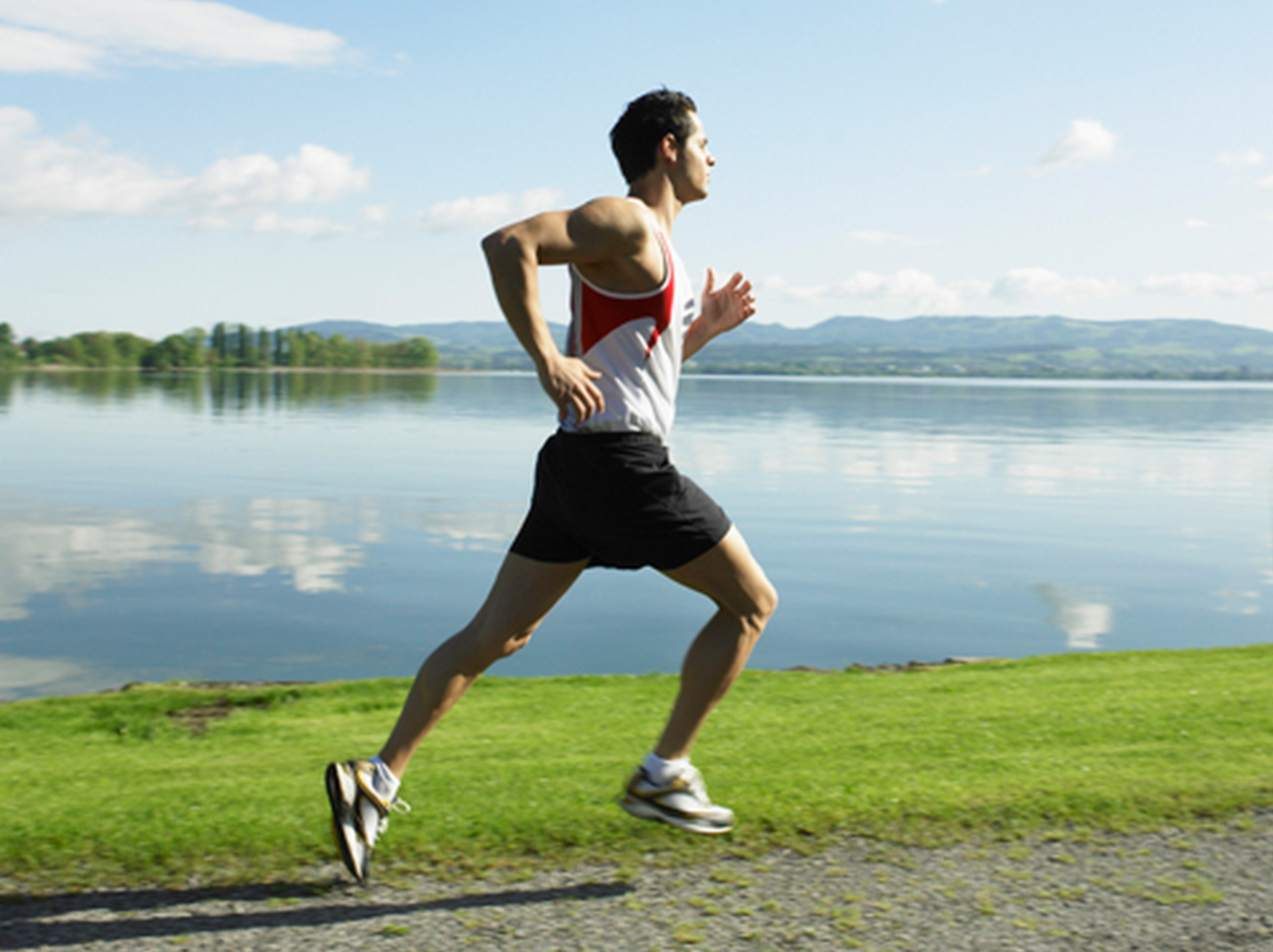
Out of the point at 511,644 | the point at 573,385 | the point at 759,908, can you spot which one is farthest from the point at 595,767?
the point at 573,385

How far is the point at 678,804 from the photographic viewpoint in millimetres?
3604

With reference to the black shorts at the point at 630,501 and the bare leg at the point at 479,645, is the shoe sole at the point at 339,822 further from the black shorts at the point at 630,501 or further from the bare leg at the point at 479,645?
the black shorts at the point at 630,501

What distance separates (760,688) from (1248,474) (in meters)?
27.3

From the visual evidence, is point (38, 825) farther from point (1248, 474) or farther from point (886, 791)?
point (1248, 474)

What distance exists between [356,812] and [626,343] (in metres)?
1.53

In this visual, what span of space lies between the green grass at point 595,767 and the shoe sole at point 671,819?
0.20 ft

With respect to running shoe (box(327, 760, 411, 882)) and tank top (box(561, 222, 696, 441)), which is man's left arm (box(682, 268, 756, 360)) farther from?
running shoe (box(327, 760, 411, 882))

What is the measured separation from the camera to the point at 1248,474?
29.9 metres

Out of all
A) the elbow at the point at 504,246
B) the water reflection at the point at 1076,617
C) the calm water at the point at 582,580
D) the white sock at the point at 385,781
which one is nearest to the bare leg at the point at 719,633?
the white sock at the point at 385,781

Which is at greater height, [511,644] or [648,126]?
[648,126]

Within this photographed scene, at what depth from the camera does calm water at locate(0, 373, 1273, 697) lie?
37.8ft

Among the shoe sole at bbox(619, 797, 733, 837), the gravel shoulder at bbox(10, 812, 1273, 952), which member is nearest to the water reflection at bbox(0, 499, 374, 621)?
the gravel shoulder at bbox(10, 812, 1273, 952)

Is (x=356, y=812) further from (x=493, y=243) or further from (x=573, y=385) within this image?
(x=493, y=243)

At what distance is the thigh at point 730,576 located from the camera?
3504 mm
